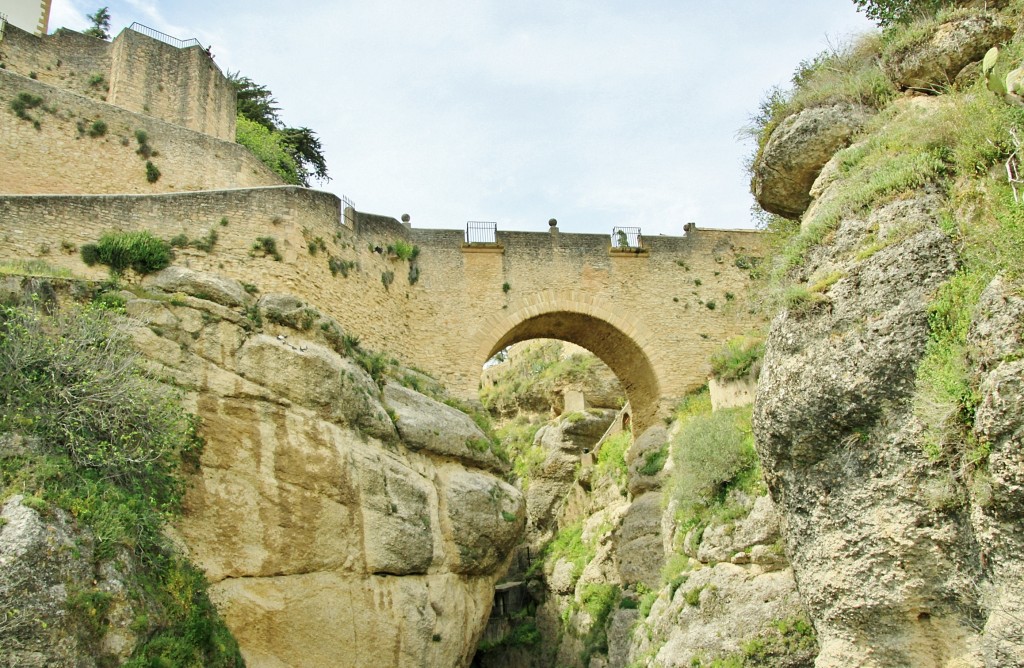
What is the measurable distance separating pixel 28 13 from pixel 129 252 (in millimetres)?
13544

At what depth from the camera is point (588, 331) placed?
63.4 feet

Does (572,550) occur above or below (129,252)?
below

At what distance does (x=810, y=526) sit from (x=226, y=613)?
7048 mm

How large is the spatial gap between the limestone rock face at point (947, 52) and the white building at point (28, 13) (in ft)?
67.3

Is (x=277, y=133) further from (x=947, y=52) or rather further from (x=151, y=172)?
(x=947, y=52)

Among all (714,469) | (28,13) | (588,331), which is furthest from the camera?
(28,13)

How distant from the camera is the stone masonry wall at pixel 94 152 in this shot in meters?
16.2

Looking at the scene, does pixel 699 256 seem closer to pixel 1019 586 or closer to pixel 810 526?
pixel 810 526

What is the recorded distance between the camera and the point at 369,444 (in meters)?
13.5

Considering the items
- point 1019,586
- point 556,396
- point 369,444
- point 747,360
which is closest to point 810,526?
point 1019,586

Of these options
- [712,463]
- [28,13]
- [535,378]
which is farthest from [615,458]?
[28,13]

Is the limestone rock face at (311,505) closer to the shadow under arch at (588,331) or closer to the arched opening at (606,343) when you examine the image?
the shadow under arch at (588,331)

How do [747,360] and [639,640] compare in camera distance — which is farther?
[747,360]

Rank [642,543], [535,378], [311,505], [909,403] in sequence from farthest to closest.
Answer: [535,378], [642,543], [311,505], [909,403]
